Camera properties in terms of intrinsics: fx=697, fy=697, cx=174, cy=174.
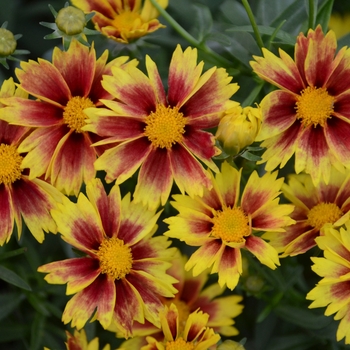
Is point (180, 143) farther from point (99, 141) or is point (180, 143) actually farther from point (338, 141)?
point (338, 141)

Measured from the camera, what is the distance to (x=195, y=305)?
128 centimetres

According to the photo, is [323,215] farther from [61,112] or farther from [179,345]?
[61,112]

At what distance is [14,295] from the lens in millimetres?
1327

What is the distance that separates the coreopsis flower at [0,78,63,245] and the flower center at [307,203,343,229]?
1.39ft

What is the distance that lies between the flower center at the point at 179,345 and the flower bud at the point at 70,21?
0.52 metres

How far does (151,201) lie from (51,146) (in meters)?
0.18

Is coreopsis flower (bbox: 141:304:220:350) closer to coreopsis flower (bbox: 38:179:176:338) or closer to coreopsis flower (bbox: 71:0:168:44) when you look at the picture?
coreopsis flower (bbox: 38:179:176:338)

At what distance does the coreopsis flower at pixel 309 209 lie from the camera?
3.76 feet

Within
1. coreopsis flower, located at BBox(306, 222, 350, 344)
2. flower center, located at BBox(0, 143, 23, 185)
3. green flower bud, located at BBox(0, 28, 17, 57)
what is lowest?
coreopsis flower, located at BBox(306, 222, 350, 344)

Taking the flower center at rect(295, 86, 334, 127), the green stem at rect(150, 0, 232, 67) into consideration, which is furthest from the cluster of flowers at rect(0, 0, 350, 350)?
the green stem at rect(150, 0, 232, 67)

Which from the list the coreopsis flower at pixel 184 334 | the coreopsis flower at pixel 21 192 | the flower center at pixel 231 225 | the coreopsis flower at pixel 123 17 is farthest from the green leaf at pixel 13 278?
the coreopsis flower at pixel 123 17

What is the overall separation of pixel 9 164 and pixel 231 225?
1.23 ft

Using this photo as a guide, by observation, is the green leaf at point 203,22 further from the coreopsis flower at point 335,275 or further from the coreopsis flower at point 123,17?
the coreopsis flower at point 335,275

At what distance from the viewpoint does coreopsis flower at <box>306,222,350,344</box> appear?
106 cm
